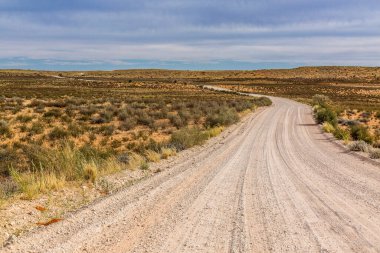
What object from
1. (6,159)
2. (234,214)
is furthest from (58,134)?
(234,214)

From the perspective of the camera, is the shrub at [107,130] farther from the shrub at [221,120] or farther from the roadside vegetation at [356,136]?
the roadside vegetation at [356,136]

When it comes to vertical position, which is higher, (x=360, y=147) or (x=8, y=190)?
(x=8, y=190)

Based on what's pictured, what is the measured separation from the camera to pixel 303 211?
7422 mm

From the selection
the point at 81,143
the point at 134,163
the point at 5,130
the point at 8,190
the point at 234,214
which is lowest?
the point at 81,143

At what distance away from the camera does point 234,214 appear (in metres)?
7.19

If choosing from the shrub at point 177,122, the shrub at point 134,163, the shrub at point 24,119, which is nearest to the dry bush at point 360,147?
the shrub at point 134,163

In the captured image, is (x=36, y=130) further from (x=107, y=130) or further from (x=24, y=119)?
(x=24, y=119)

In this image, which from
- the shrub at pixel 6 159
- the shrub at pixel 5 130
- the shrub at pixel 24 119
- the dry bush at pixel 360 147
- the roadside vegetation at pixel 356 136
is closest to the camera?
the shrub at pixel 6 159

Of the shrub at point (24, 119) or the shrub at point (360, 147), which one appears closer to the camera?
the shrub at point (360, 147)

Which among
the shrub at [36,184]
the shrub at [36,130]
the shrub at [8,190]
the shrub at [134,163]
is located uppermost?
the shrub at [36,184]

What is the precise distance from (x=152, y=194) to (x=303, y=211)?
11.2 feet

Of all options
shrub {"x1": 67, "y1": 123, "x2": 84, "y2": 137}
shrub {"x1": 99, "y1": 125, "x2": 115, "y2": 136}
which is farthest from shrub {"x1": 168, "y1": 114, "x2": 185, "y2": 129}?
shrub {"x1": 67, "y1": 123, "x2": 84, "y2": 137}

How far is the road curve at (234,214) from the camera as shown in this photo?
5.71 m

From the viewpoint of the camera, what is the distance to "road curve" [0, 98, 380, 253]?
5.71 m
